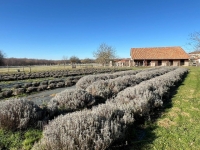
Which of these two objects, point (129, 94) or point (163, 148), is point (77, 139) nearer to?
point (163, 148)

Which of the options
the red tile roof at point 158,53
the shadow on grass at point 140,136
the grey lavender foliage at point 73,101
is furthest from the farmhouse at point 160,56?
the shadow on grass at point 140,136

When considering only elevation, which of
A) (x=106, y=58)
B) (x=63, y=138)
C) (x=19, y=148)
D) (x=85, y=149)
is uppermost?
(x=106, y=58)

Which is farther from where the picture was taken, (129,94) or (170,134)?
(129,94)

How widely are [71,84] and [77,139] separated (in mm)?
10769

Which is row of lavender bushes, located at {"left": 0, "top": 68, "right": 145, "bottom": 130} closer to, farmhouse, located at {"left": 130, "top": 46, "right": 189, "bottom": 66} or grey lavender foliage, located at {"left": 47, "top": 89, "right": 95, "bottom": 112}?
grey lavender foliage, located at {"left": 47, "top": 89, "right": 95, "bottom": 112}

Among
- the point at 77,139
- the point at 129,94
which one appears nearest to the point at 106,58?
the point at 129,94

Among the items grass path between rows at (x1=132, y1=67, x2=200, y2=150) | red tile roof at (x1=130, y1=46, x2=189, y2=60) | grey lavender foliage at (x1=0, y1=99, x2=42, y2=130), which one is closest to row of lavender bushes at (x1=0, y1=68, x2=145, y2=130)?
grey lavender foliage at (x1=0, y1=99, x2=42, y2=130)

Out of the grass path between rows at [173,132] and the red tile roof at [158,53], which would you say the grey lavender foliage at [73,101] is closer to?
the grass path between rows at [173,132]

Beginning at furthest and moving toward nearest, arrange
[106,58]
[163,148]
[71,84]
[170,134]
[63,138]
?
→ [106,58] → [71,84] → [170,134] → [163,148] → [63,138]

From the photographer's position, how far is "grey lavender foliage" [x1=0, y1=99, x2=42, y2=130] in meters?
3.54

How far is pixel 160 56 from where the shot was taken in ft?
143

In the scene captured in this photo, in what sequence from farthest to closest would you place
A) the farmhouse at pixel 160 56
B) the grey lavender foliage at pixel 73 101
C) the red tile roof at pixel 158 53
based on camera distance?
the red tile roof at pixel 158 53, the farmhouse at pixel 160 56, the grey lavender foliage at pixel 73 101

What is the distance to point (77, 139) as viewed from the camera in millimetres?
2469

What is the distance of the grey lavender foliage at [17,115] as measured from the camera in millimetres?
3537
